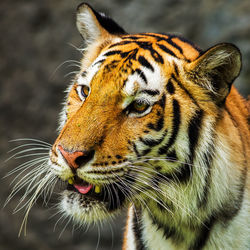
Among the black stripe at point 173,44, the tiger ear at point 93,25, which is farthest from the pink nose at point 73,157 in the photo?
the tiger ear at point 93,25

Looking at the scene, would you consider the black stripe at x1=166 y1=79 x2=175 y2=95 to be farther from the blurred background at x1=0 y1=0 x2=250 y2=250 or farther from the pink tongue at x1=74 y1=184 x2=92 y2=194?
the blurred background at x1=0 y1=0 x2=250 y2=250

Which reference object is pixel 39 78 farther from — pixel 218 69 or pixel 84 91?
pixel 218 69

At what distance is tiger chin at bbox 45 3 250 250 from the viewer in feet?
5.60

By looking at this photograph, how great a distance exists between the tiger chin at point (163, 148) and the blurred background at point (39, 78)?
2852 millimetres

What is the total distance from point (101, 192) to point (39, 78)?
323 cm

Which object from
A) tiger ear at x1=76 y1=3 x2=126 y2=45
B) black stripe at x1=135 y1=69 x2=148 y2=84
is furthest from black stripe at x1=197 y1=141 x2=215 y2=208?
tiger ear at x1=76 y1=3 x2=126 y2=45

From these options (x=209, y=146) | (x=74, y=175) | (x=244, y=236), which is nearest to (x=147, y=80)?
(x=209, y=146)

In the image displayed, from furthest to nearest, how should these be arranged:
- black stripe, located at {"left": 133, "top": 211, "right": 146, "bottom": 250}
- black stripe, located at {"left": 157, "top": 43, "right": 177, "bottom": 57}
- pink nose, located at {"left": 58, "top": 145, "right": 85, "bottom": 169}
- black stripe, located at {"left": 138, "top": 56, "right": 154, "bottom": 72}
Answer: black stripe, located at {"left": 133, "top": 211, "right": 146, "bottom": 250} < black stripe, located at {"left": 157, "top": 43, "right": 177, "bottom": 57} < black stripe, located at {"left": 138, "top": 56, "right": 154, "bottom": 72} < pink nose, located at {"left": 58, "top": 145, "right": 85, "bottom": 169}

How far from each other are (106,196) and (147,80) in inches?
20.2

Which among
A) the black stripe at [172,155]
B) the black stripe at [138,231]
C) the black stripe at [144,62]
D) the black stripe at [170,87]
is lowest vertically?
the black stripe at [138,231]

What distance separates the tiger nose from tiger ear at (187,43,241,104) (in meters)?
0.55

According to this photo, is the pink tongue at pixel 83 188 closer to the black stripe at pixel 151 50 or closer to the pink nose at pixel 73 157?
the pink nose at pixel 73 157

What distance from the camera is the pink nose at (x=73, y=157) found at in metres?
1.62

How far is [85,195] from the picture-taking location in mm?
1805
